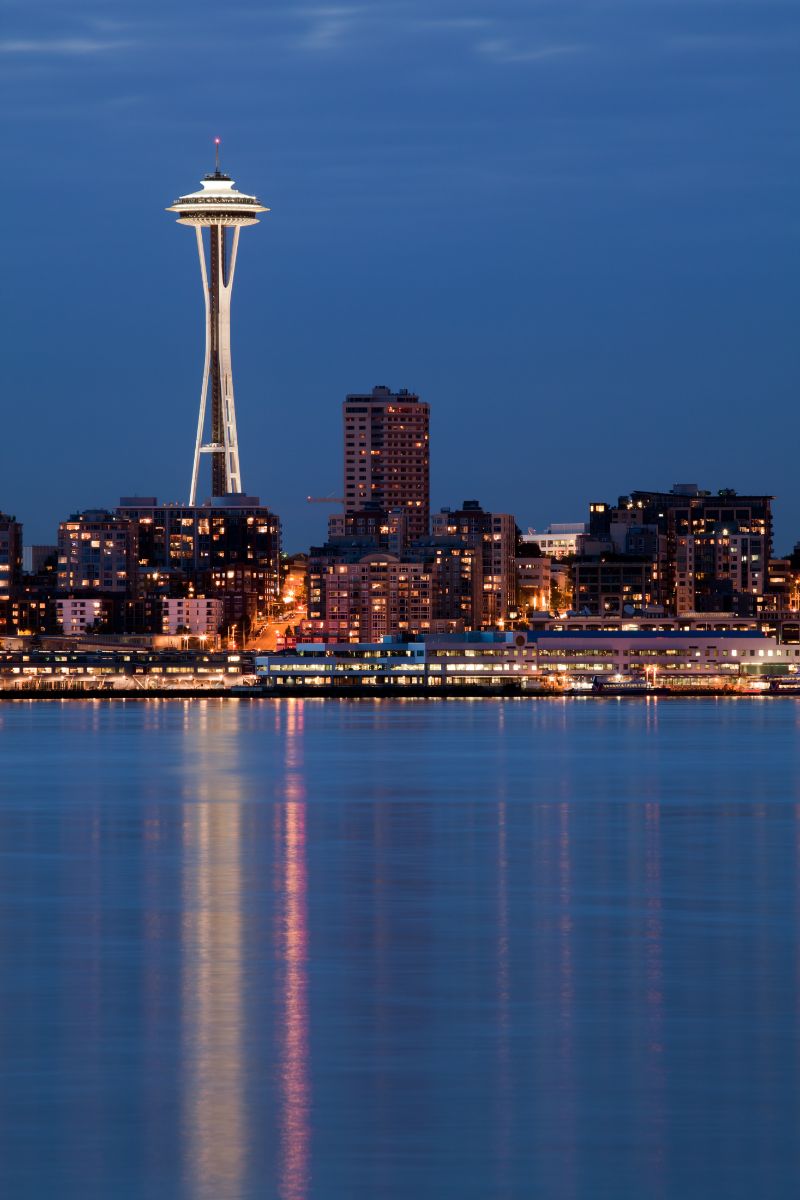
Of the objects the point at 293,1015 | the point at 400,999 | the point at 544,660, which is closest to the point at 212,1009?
the point at 293,1015

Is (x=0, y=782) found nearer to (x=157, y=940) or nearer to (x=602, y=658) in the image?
(x=157, y=940)

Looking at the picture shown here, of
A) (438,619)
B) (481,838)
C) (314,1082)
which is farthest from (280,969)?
(438,619)

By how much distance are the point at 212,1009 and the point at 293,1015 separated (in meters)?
0.85

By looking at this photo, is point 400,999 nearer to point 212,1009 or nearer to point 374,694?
point 212,1009

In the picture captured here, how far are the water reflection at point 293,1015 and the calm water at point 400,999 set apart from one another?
5cm

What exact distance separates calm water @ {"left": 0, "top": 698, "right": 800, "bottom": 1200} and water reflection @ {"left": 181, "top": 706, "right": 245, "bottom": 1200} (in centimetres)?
5

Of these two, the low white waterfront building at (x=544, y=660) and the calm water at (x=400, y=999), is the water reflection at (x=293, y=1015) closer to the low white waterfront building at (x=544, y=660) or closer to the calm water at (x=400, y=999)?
the calm water at (x=400, y=999)

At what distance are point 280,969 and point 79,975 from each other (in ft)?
6.88

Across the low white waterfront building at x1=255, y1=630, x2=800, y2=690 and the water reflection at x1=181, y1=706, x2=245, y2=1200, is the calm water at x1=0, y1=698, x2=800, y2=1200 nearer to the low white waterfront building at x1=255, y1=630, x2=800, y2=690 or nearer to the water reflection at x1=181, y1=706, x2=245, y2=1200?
the water reflection at x1=181, y1=706, x2=245, y2=1200

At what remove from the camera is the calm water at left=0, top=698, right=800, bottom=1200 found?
1445 cm

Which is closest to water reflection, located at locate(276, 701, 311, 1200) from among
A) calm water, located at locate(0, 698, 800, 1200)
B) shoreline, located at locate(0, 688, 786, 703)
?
calm water, located at locate(0, 698, 800, 1200)

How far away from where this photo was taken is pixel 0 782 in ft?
186

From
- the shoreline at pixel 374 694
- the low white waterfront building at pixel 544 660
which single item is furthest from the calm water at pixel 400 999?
the low white waterfront building at pixel 544 660

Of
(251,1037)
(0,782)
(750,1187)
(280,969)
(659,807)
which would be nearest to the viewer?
(750,1187)
